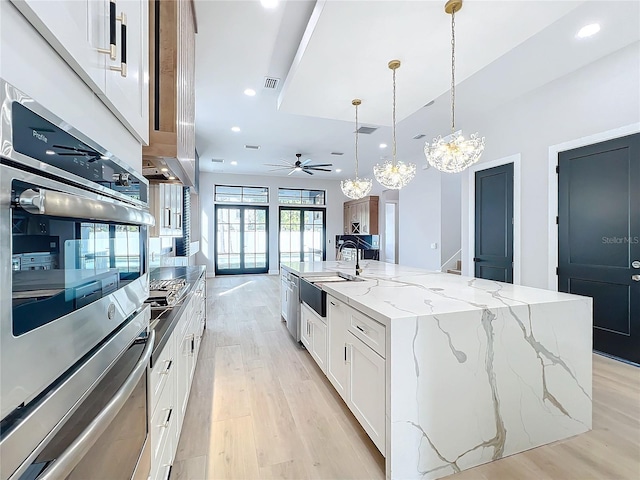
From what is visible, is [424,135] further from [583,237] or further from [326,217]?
[326,217]

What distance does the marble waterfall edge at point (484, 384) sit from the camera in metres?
1.55

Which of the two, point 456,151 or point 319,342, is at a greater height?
point 456,151

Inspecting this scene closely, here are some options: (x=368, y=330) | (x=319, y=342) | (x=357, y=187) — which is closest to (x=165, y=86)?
(x=368, y=330)

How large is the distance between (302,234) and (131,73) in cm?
865

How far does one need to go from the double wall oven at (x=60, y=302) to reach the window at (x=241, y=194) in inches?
335

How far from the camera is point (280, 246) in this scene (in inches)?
369

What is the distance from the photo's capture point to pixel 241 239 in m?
9.11

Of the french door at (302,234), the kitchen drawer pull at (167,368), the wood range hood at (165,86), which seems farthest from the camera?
the french door at (302,234)

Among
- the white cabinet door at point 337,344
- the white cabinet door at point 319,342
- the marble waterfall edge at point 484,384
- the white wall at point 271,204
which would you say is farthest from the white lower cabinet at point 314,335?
the white wall at point 271,204

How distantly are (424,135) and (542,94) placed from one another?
6.55 ft

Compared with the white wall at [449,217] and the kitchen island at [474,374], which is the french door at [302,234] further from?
the kitchen island at [474,374]

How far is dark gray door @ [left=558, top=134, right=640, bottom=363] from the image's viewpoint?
2994 millimetres

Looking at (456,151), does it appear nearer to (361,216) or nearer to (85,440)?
(85,440)

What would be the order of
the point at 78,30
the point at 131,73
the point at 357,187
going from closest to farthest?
1. the point at 78,30
2. the point at 131,73
3. the point at 357,187
